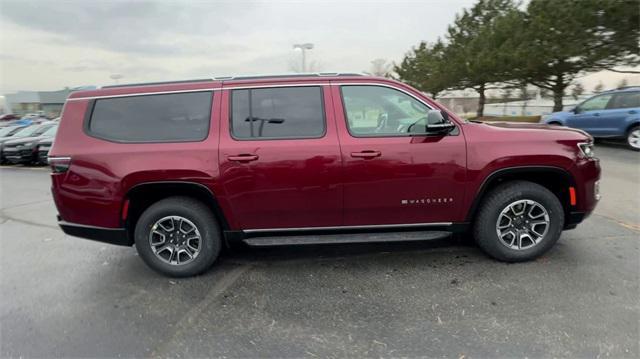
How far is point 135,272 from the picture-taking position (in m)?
3.95

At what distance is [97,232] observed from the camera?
3.59m

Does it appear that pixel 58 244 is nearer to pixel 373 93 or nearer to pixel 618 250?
pixel 373 93

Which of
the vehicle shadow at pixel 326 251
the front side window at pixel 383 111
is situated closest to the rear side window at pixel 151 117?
the front side window at pixel 383 111

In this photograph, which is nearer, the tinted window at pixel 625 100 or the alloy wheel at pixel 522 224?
the alloy wheel at pixel 522 224

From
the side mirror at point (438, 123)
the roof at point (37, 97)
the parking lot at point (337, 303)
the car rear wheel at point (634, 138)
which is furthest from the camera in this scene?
the roof at point (37, 97)

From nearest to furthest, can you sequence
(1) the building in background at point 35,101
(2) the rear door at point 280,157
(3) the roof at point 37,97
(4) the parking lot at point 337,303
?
(4) the parking lot at point 337,303, (2) the rear door at point 280,157, (1) the building in background at point 35,101, (3) the roof at point 37,97

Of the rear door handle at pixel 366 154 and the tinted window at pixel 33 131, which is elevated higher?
the tinted window at pixel 33 131

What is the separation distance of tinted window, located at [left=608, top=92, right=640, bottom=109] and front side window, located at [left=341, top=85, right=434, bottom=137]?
982 cm

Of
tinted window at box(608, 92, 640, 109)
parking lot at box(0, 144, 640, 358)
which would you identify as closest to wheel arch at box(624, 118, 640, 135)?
tinted window at box(608, 92, 640, 109)

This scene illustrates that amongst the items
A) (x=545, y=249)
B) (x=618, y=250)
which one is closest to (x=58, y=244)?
(x=545, y=249)

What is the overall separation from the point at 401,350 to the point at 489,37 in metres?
21.4

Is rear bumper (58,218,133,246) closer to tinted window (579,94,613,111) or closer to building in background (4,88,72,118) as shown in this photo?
tinted window (579,94,613,111)

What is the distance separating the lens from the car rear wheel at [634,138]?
10.0m

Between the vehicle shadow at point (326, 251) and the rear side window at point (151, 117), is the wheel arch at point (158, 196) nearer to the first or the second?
the rear side window at point (151, 117)
